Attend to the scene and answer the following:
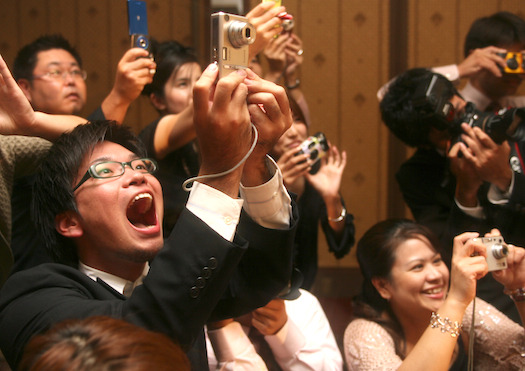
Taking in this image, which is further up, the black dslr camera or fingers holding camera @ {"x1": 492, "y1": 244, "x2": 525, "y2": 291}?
the black dslr camera

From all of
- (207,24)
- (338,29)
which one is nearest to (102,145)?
(207,24)

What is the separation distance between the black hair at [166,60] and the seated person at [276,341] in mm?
739

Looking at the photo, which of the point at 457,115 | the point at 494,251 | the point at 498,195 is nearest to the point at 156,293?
the point at 494,251

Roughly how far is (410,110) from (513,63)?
358 mm

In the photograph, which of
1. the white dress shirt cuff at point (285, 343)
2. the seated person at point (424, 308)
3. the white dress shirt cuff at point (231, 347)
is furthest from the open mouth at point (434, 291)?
the white dress shirt cuff at point (231, 347)

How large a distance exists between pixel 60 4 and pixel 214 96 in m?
1.38

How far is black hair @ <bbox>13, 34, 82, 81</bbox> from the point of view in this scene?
1.39 meters

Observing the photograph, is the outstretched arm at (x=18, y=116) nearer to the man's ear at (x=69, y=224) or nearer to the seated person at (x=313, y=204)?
the man's ear at (x=69, y=224)

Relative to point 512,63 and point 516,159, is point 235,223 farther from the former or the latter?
point 512,63

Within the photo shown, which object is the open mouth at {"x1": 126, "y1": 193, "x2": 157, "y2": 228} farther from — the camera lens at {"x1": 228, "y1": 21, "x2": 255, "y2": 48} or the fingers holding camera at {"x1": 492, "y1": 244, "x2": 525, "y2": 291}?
the fingers holding camera at {"x1": 492, "y1": 244, "x2": 525, "y2": 291}

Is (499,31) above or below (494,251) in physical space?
above

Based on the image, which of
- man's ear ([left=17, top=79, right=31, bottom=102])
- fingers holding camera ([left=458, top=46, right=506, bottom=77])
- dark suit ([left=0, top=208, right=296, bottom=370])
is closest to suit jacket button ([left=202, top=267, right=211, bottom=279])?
dark suit ([left=0, top=208, right=296, bottom=370])

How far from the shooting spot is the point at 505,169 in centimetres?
135

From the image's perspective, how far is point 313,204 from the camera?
5.65ft
